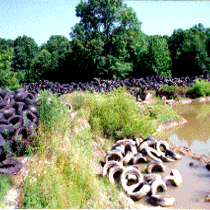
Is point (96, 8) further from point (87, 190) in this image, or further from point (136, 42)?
point (87, 190)

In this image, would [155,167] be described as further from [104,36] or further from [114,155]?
[104,36]

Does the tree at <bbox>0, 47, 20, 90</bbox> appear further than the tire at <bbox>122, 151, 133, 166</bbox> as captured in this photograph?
Yes

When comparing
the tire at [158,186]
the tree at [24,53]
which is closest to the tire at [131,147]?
the tire at [158,186]

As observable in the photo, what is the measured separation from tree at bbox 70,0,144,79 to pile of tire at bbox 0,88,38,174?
Result: 15.1 metres

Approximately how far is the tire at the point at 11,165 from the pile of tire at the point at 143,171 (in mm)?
2054

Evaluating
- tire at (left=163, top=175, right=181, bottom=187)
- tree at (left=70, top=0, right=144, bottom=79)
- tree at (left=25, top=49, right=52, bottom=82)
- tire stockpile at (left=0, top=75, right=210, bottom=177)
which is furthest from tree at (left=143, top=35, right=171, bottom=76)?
tire at (left=163, top=175, right=181, bottom=187)

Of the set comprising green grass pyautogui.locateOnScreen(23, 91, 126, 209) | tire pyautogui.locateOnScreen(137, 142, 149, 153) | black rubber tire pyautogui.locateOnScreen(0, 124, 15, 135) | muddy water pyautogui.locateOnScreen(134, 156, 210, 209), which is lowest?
muddy water pyautogui.locateOnScreen(134, 156, 210, 209)

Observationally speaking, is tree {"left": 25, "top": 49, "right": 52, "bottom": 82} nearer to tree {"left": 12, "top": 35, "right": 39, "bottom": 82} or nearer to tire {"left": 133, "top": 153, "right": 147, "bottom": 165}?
tree {"left": 12, "top": 35, "right": 39, "bottom": 82}

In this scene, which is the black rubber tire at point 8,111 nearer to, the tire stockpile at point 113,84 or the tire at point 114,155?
the tire at point 114,155

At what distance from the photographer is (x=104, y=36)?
23.0m

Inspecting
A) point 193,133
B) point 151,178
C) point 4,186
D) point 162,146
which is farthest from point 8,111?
point 193,133

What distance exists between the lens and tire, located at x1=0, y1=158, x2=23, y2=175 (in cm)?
480

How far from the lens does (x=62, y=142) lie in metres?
5.68

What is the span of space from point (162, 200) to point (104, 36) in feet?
64.7
